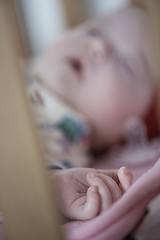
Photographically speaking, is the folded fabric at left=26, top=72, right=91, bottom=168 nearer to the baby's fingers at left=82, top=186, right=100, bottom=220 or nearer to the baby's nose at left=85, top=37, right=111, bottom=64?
the baby's nose at left=85, top=37, right=111, bottom=64

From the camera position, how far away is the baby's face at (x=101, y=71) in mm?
606

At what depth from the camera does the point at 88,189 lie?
0.24 metres

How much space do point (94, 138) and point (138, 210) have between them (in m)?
0.38

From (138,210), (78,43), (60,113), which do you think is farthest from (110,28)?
(138,210)

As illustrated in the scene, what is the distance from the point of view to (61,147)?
55 centimetres

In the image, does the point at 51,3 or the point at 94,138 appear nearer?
the point at 94,138

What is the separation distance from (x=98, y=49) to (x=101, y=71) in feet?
0.20

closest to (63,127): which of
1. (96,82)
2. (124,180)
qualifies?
(96,82)

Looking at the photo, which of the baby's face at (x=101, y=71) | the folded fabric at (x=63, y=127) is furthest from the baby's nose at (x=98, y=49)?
the folded fabric at (x=63, y=127)

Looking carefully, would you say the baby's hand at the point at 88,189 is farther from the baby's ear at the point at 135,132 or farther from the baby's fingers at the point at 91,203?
the baby's ear at the point at 135,132

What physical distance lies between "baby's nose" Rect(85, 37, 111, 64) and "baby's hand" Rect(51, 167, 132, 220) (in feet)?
1.38

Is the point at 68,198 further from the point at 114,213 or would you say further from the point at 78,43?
the point at 78,43

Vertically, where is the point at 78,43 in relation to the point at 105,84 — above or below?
above

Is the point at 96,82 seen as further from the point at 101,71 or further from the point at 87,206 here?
the point at 87,206
